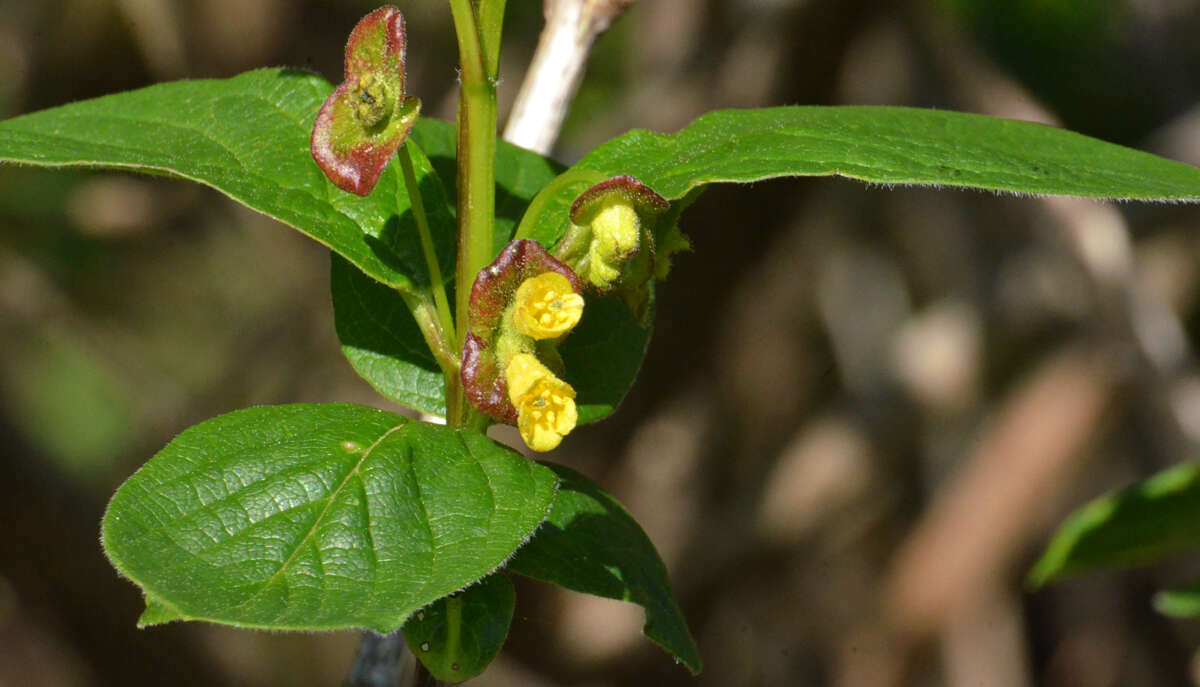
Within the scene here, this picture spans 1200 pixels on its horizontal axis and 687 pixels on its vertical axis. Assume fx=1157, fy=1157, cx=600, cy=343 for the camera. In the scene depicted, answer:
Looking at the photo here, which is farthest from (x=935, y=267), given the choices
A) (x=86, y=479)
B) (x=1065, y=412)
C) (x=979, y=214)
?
(x=86, y=479)

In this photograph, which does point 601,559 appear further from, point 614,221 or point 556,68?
point 556,68

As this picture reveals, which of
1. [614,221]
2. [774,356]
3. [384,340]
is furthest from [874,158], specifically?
[774,356]

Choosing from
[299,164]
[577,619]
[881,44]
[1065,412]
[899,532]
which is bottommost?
[577,619]

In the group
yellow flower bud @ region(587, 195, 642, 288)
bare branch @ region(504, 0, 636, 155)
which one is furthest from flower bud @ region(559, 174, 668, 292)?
bare branch @ region(504, 0, 636, 155)

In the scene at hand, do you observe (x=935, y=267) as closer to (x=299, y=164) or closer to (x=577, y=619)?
(x=577, y=619)

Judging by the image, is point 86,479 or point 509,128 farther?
point 86,479

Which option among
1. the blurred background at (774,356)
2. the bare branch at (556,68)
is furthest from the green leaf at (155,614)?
the blurred background at (774,356)
